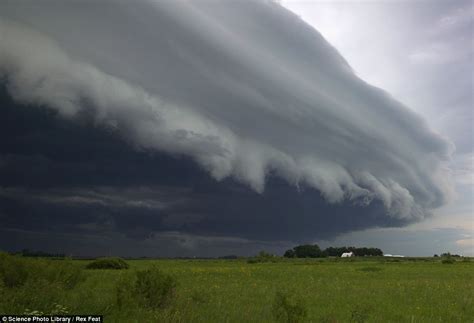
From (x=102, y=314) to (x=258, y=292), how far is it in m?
11.5

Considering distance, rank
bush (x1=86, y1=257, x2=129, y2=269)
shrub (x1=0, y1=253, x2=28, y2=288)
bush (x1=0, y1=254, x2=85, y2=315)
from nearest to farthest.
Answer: bush (x1=0, y1=254, x2=85, y2=315) → shrub (x1=0, y1=253, x2=28, y2=288) → bush (x1=86, y1=257, x2=129, y2=269)

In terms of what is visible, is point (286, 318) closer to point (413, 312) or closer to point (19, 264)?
point (413, 312)

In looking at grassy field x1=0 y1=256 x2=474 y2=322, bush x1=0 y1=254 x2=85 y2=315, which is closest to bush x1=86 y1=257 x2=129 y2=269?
grassy field x1=0 y1=256 x2=474 y2=322

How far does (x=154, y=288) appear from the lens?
48.1 ft

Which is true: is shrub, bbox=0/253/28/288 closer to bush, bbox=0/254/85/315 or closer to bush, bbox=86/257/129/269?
bush, bbox=0/254/85/315

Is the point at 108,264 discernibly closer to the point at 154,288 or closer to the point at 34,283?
the point at 34,283

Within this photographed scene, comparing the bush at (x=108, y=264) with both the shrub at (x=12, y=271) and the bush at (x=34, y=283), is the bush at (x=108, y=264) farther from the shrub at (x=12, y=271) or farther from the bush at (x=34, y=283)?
the shrub at (x=12, y=271)

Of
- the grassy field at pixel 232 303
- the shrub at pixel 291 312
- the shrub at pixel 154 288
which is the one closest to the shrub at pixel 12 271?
the grassy field at pixel 232 303

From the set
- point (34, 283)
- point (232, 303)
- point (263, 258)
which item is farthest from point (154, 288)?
point (263, 258)

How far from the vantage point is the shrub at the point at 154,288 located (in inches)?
569

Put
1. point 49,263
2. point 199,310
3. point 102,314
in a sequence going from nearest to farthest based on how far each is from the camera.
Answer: point 102,314
point 199,310
point 49,263

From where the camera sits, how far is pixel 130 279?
14766mm

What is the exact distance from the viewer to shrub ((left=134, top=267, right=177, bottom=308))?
14.4m

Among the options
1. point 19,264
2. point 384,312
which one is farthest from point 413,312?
point 19,264
